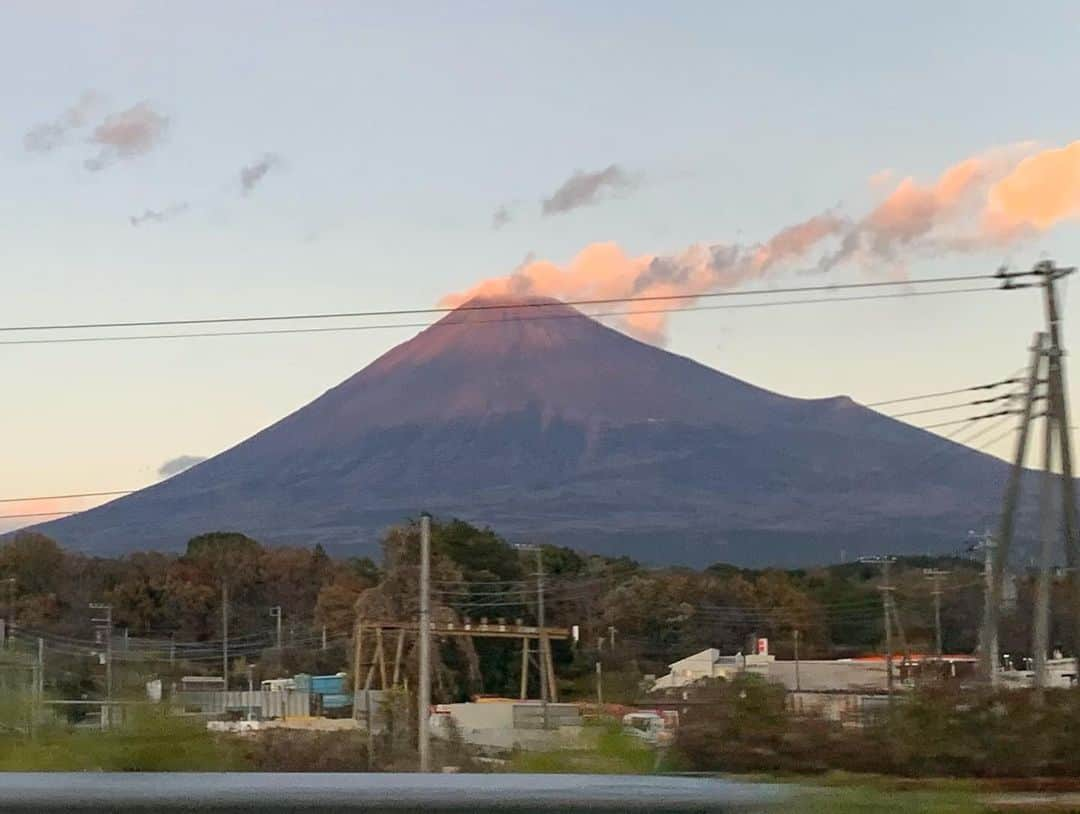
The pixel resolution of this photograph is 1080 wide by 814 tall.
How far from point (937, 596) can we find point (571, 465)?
198 ft

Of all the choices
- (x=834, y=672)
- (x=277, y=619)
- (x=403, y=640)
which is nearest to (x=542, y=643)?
(x=403, y=640)

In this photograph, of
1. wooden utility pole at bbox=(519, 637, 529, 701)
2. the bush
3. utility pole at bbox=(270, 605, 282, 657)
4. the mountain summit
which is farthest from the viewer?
the mountain summit

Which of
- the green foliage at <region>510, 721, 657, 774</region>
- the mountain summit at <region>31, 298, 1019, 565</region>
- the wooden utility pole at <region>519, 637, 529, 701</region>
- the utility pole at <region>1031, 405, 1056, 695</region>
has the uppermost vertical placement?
the mountain summit at <region>31, 298, 1019, 565</region>

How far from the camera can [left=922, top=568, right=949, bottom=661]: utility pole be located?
27453mm

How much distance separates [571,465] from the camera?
90.3 meters

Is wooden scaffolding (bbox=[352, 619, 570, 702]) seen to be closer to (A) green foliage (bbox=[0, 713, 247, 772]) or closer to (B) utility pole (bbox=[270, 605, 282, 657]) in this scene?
(B) utility pole (bbox=[270, 605, 282, 657])

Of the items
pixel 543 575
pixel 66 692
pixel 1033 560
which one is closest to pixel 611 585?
pixel 543 575

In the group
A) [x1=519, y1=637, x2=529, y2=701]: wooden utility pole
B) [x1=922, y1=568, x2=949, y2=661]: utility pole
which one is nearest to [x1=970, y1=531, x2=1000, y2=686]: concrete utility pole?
[x1=922, y1=568, x2=949, y2=661]: utility pole

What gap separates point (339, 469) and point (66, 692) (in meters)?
79.6

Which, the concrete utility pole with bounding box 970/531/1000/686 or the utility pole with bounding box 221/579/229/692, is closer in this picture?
the concrete utility pole with bounding box 970/531/1000/686

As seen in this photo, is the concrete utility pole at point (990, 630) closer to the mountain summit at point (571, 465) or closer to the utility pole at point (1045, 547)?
the utility pole at point (1045, 547)

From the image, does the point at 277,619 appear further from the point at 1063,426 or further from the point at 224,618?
the point at 1063,426

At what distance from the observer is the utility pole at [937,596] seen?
27453 mm

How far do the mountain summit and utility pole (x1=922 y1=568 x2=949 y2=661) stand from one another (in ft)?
69.0
